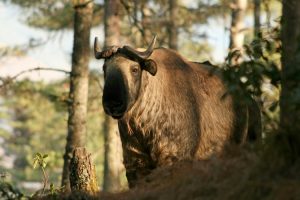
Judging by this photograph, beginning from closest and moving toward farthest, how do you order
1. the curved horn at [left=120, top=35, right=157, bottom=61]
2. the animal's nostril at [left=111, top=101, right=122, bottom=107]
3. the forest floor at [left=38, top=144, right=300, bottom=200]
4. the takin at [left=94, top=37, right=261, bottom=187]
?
the forest floor at [left=38, top=144, right=300, bottom=200] → the animal's nostril at [left=111, top=101, right=122, bottom=107] → the takin at [left=94, top=37, right=261, bottom=187] → the curved horn at [left=120, top=35, right=157, bottom=61]

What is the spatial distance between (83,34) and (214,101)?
4.25m

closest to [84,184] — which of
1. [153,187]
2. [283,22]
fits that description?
[153,187]

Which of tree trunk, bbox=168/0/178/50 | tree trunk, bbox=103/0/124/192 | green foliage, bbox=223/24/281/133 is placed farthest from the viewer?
tree trunk, bbox=168/0/178/50

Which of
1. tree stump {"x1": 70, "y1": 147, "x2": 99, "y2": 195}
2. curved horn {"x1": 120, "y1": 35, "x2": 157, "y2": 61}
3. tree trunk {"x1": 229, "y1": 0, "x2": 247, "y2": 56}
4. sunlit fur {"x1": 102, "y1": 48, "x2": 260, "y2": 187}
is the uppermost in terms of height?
tree trunk {"x1": 229, "y1": 0, "x2": 247, "y2": 56}

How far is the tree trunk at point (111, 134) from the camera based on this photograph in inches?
709

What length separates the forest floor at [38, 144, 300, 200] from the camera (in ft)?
18.6

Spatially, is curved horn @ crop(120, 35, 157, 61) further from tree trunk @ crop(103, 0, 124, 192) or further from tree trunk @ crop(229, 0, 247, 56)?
tree trunk @ crop(229, 0, 247, 56)

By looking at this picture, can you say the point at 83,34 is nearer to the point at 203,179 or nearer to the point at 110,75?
the point at 110,75

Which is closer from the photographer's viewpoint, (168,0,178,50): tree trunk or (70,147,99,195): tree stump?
(70,147,99,195): tree stump

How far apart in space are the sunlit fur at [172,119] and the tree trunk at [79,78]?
366cm

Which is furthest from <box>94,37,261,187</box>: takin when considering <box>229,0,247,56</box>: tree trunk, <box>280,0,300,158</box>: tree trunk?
<box>229,0,247,56</box>: tree trunk

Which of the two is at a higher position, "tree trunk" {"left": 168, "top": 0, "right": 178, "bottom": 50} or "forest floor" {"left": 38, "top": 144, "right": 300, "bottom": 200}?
"tree trunk" {"left": 168, "top": 0, "right": 178, "bottom": 50}

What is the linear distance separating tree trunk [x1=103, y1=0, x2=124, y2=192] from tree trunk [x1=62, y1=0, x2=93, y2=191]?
242cm

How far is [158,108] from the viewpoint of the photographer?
11.2 meters
